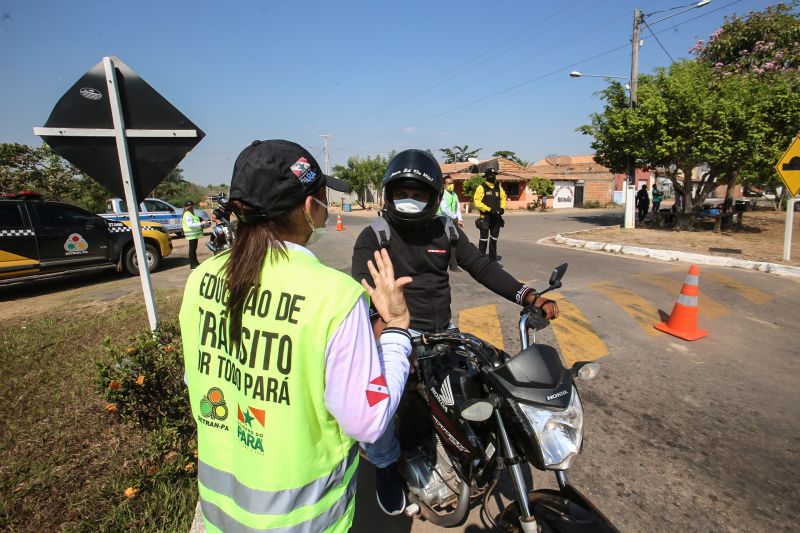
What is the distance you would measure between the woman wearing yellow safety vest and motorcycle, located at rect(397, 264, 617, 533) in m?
0.49

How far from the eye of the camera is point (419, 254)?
7.91 ft

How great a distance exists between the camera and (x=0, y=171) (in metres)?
21.2

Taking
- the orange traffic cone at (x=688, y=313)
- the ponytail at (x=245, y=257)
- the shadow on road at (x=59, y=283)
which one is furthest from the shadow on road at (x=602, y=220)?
the ponytail at (x=245, y=257)

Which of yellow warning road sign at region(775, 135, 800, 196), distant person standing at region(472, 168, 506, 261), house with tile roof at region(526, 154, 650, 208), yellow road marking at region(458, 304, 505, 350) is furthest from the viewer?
house with tile roof at region(526, 154, 650, 208)

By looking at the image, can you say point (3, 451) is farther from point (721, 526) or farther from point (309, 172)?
point (721, 526)

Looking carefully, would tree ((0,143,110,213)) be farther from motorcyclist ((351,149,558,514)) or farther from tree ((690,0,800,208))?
tree ((690,0,800,208))

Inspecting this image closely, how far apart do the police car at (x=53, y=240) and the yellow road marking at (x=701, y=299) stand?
429 inches

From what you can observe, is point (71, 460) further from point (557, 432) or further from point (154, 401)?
point (557, 432)

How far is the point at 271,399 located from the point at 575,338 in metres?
4.33

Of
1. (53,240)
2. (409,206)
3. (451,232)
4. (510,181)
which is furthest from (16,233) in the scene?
(510,181)

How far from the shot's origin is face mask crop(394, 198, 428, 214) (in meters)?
2.29

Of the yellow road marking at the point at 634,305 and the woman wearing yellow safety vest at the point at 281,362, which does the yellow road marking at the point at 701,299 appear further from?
the woman wearing yellow safety vest at the point at 281,362

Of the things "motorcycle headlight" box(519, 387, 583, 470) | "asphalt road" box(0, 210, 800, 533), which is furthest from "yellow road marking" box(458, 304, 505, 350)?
"motorcycle headlight" box(519, 387, 583, 470)

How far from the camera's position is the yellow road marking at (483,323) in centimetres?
470
